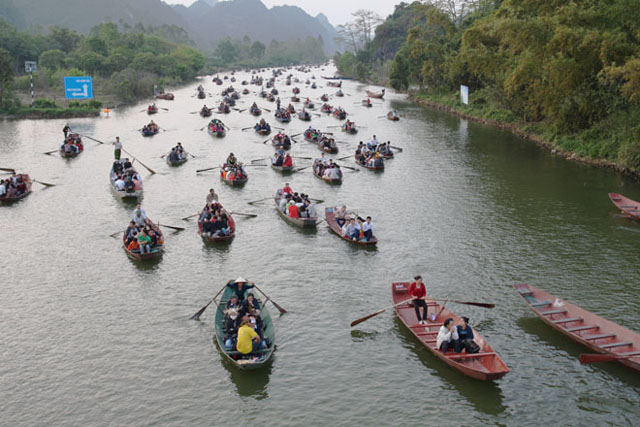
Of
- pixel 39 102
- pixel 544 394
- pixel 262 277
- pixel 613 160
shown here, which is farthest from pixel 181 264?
pixel 39 102

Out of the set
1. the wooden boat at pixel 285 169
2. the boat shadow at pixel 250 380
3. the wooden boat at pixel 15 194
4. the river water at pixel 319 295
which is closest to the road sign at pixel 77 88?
the river water at pixel 319 295

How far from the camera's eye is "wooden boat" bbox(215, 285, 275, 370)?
669 inches

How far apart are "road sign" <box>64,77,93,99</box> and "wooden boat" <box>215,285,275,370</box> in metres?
58.8

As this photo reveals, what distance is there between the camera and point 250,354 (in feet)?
56.7

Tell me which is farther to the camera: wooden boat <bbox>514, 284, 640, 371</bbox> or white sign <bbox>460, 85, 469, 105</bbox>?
white sign <bbox>460, 85, 469, 105</bbox>

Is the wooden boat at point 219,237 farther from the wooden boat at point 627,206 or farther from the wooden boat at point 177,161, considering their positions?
the wooden boat at point 627,206

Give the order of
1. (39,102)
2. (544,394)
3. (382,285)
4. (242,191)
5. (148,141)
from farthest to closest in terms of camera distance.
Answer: (39,102) < (148,141) < (242,191) < (382,285) < (544,394)

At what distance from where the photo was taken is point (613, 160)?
40.9 metres

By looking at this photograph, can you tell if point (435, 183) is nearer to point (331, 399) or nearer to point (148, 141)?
point (331, 399)

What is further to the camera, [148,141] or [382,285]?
[148,141]

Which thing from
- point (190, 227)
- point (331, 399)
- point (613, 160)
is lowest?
point (331, 399)

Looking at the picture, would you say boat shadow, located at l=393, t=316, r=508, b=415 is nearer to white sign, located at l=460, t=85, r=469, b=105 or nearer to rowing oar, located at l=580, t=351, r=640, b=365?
rowing oar, located at l=580, t=351, r=640, b=365

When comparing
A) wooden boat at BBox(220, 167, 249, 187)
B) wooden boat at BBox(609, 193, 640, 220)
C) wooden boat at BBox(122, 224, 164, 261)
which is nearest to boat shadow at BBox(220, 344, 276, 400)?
wooden boat at BBox(122, 224, 164, 261)

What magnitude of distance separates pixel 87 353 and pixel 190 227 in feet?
40.2
